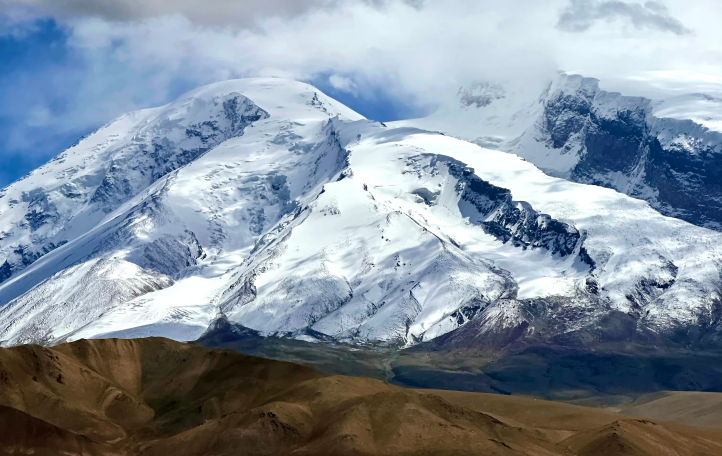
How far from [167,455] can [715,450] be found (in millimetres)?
90586

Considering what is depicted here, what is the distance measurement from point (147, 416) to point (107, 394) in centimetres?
853

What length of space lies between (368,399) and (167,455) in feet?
108

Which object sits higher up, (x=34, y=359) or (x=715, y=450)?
(x=34, y=359)

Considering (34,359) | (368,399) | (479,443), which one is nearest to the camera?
(479,443)

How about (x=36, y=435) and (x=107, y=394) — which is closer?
(x=36, y=435)

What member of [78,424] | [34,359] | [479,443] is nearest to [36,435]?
[78,424]

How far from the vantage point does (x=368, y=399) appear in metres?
169

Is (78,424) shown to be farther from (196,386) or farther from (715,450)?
(715,450)

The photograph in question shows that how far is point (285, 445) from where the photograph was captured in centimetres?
16075

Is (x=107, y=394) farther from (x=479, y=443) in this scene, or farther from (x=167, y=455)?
(x=479, y=443)

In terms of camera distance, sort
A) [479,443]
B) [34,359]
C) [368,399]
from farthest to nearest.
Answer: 1. [34,359]
2. [368,399]
3. [479,443]

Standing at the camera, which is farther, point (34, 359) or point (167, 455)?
point (34, 359)

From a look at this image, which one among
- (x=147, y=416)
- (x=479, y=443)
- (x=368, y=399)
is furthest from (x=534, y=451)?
(x=147, y=416)

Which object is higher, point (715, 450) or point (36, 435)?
point (36, 435)
